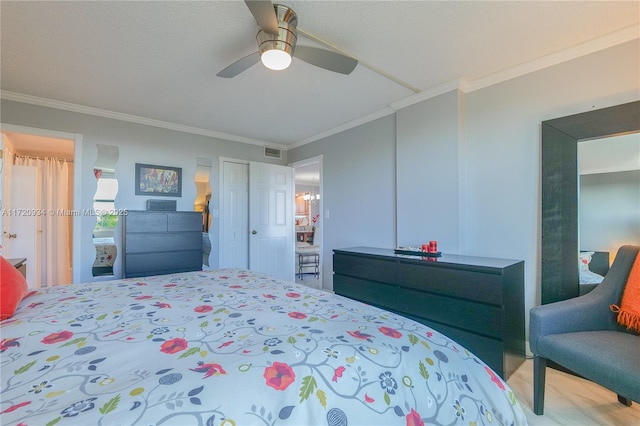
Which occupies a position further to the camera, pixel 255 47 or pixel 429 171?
pixel 429 171

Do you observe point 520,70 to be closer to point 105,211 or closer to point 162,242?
point 162,242

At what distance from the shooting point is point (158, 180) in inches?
151

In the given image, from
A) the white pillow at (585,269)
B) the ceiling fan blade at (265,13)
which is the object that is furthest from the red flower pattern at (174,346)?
the white pillow at (585,269)

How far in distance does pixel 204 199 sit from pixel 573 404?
4.34m

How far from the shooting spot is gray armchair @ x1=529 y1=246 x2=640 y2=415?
1405 mm

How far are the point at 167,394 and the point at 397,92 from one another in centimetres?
310

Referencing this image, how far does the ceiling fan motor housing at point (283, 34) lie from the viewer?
1751 mm

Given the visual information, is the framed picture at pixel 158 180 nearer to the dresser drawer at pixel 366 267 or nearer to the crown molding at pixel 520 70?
the dresser drawer at pixel 366 267

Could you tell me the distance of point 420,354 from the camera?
964 mm

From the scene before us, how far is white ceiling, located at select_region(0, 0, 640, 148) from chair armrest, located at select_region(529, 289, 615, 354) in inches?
73.1

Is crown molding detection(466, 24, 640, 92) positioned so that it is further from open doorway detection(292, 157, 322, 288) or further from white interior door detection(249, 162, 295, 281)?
white interior door detection(249, 162, 295, 281)

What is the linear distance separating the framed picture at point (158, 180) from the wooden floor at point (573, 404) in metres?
4.19

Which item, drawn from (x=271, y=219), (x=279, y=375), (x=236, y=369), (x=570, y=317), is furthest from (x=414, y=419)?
(x=271, y=219)

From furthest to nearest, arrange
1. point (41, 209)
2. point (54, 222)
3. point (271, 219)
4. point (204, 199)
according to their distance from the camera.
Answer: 1. point (54, 222)
2. point (271, 219)
3. point (41, 209)
4. point (204, 199)
